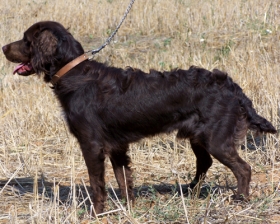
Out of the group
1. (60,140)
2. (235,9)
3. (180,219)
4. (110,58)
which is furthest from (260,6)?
(180,219)

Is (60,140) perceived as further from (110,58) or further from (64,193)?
(110,58)

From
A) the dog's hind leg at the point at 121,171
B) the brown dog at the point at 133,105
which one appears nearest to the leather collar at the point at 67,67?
the brown dog at the point at 133,105

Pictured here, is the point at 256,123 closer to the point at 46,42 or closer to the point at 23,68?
the point at 46,42

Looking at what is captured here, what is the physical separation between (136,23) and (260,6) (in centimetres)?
297

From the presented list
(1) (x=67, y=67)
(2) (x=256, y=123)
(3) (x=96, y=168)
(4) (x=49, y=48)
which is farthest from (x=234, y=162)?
(4) (x=49, y=48)

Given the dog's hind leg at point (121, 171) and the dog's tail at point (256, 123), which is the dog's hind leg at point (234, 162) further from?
the dog's hind leg at point (121, 171)

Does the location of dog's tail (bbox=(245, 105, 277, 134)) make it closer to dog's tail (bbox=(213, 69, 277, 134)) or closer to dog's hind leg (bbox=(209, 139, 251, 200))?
dog's tail (bbox=(213, 69, 277, 134))

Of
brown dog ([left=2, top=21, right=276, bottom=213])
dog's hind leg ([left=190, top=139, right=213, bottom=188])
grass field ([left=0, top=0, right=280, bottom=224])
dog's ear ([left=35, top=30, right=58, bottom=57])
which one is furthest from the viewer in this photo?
dog's hind leg ([left=190, top=139, right=213, bottom=188])

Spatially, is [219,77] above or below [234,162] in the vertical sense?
above

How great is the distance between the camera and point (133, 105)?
449 centimetres

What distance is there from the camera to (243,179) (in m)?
4.59

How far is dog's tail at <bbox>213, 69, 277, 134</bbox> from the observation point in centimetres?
452

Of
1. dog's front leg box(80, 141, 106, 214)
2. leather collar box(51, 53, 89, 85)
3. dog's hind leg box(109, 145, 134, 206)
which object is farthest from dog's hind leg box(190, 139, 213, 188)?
leather collar box(51, 53, 89, 85)

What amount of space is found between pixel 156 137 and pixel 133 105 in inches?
77.2
